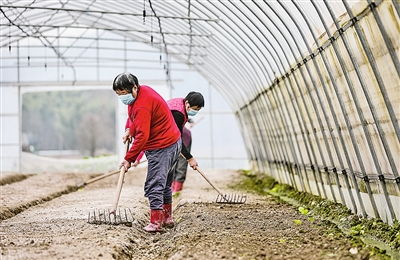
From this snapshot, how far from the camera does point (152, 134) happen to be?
24.9ft

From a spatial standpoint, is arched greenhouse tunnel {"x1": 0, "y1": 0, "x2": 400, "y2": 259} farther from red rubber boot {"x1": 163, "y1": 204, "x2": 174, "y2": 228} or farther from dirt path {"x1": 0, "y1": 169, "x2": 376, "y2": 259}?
red rubber boot {"x1": 163, "y1": 204, "x2": 174, "y2": 228}

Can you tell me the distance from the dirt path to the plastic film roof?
2409 millimetres

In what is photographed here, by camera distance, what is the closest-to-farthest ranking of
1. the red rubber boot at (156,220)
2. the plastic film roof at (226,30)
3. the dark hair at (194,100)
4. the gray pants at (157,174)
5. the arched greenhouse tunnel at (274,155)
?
the arched greenhouse tunnel at (274,155) → the gray pants at (157,174) → the red rubber boot at (156,220) → the dark hair at (194,100) → the plastic film roof at (226,30)

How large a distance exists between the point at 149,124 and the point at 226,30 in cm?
679

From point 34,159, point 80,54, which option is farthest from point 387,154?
point 34,159

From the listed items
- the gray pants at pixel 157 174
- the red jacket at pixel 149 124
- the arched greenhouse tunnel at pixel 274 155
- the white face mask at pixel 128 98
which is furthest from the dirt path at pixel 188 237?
the white face mask at pixel 128 98

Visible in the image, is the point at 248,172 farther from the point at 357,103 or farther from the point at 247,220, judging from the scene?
the point at 357,103

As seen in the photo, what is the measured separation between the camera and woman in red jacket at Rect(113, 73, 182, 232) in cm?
735

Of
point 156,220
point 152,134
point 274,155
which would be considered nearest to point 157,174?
point 152,134

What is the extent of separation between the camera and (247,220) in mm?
8297

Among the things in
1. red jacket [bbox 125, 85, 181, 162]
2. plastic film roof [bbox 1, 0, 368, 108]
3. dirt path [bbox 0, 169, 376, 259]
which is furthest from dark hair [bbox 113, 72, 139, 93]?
plastic film roof [bbox 1, 0, 368, 108]

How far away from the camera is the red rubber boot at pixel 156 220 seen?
774cm

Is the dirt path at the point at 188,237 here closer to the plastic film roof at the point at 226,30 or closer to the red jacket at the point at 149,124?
the red jacket at the point at 149,124

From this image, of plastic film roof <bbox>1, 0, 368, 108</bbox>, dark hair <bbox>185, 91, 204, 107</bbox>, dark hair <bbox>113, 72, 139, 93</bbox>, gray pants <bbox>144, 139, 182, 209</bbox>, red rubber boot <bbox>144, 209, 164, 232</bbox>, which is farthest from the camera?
plastic film roof <bbox>1, 0, 368, 108</bbox>
